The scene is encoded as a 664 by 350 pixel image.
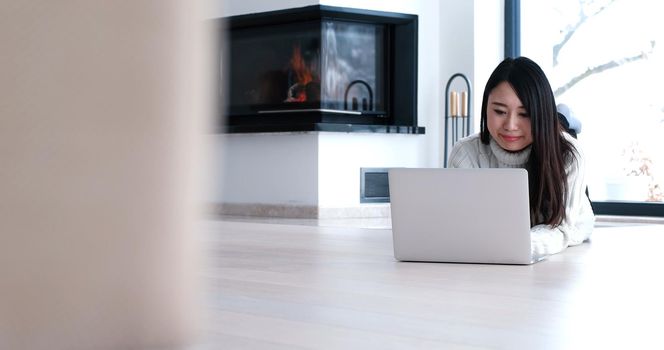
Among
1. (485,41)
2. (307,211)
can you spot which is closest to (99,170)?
(307,211)

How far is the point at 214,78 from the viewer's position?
1074 millimetres

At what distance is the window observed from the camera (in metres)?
6.54

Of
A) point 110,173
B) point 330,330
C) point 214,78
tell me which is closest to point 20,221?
point 110,173

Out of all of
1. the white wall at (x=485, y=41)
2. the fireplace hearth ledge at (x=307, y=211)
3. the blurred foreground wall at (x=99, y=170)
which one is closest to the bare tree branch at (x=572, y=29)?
the white wall at (x=485, y=41)

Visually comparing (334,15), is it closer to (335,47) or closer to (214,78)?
(335,47)

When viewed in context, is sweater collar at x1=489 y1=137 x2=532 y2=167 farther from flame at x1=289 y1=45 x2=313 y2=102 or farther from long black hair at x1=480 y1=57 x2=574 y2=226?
flame at x1=289 y1=45 x2=313 y2=102

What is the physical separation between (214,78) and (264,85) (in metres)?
5.96

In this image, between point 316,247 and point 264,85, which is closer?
point 316,247

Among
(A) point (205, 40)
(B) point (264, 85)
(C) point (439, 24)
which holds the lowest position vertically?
(A) point (205, 40)

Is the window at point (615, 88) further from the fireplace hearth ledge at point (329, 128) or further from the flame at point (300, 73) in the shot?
the flame at point (300, 73)

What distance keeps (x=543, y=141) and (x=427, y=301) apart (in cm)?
123

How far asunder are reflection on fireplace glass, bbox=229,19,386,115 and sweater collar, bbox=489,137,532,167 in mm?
3386

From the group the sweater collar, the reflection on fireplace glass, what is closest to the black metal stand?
the reflection on fireplace glass

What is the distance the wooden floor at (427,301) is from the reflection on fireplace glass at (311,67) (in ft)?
10.4
